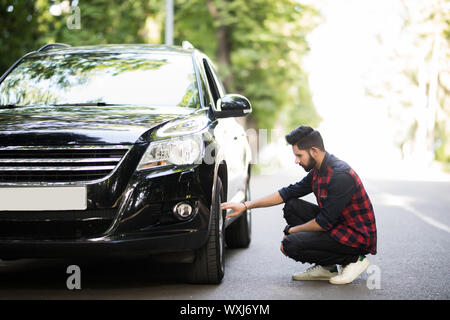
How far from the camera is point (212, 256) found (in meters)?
5.46

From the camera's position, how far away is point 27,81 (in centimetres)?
642

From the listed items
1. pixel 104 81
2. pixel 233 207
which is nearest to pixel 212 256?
pixel 233 207

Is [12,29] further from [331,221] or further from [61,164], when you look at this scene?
[331,221]

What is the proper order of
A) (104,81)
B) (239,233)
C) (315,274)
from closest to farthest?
1. (315,274)
2. (104,81)
3. (239,233)

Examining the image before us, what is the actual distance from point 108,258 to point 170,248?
1.38 ft

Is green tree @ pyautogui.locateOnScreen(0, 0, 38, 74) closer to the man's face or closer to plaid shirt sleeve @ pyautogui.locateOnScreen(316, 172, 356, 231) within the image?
the man's face

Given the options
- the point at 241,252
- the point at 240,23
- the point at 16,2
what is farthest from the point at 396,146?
the point at 241,252

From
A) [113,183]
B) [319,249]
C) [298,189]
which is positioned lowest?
[319,249]

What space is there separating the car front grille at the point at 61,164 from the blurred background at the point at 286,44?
6.45 ft

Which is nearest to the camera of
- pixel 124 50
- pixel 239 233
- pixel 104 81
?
pixel 104 81

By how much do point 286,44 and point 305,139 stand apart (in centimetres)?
2219

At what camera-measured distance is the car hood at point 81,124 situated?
499 centimetres

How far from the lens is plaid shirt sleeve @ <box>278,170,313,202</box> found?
20.2ft

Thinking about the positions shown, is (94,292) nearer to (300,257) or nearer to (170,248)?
(170,248)
